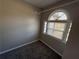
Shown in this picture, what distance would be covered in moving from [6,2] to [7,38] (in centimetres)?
162

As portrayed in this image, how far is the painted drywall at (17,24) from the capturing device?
2.71 m

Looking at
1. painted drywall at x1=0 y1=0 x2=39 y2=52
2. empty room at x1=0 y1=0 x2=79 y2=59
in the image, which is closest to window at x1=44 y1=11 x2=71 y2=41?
empty room at x1=0 y1=0 x2=79 y2=59

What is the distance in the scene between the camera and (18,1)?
3.07 metres

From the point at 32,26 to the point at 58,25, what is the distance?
1.65 m

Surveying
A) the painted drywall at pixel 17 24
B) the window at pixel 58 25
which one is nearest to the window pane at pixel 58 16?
the window at pixel 58 25

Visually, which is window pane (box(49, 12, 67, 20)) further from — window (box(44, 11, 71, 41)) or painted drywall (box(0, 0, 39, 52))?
painted drywall (box(0, 0, 39, 52))

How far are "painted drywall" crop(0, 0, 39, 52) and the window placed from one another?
3.06ft

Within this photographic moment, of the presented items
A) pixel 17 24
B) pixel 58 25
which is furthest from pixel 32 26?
pixel 58 25

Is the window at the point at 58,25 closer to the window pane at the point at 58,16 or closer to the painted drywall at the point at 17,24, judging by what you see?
the window pane at the point at 58,16

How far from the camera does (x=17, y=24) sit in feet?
10.4

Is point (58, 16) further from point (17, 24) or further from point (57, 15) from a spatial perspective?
point (17, 24)

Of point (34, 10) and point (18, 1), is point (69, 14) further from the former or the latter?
point (18, 1)

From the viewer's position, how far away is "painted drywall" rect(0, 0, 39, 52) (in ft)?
8.90

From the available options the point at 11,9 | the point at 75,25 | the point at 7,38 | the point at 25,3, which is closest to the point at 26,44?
the point at 7,38
